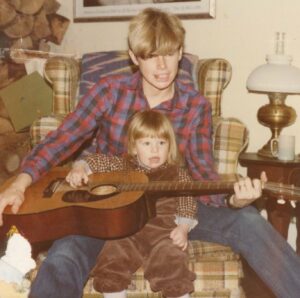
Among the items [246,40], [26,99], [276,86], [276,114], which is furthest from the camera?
[26,99]

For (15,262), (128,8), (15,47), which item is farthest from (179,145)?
(15,47)

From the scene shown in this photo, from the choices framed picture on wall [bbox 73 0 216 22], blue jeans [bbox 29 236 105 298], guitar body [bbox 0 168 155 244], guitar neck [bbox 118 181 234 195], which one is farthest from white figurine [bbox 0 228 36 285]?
framed picture on wall [bbox 73 0 216 22]

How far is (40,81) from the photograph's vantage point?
3145mm

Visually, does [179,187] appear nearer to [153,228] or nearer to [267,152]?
[153,228]

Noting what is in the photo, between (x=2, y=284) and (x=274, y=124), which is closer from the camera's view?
(x=2, y=284)

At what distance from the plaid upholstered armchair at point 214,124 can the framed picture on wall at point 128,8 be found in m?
0.55

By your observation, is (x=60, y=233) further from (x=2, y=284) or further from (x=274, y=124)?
(x=274, y=124)

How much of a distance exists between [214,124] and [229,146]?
143mm

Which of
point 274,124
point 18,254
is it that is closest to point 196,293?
point 18,254

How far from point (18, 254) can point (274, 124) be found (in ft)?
5.76

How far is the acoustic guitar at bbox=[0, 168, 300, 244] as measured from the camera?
1651 millimetres

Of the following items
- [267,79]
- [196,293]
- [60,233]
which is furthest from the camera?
[267,79]

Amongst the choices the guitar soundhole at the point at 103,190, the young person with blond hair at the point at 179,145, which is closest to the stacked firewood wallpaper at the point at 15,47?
the young person with blond hair at the point at 179,145

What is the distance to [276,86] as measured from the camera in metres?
2.46
